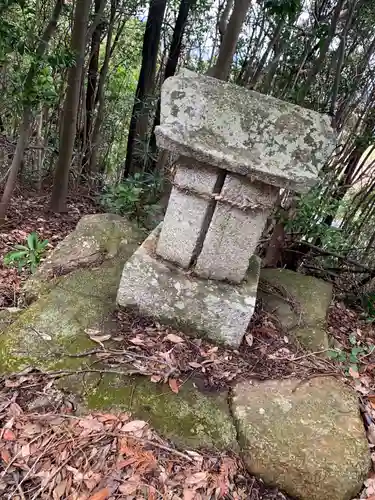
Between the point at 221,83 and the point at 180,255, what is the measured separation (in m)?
1.01

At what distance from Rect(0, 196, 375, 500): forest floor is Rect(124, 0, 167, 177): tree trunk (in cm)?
458

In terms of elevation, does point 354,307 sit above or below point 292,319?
below

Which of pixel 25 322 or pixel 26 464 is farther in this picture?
pixel 25 322

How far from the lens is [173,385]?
2111mm

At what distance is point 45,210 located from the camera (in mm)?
5082

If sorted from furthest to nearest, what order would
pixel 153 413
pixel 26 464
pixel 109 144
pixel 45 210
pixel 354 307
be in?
1. pixel 109 144
2. pixel 45 210
3. pixel 354 307
4. pixel 153 413
5. pixel 26 464

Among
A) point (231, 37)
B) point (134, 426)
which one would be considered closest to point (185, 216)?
point (134, 426)

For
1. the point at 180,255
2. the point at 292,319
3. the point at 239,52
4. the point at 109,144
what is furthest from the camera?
the point at 109,144

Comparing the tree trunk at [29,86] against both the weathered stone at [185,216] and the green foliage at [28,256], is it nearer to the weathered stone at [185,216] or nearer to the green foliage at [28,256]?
the green foliage at [28,256]

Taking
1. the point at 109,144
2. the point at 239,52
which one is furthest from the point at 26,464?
the point at 109,144

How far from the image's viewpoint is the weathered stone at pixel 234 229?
2260 millimetres

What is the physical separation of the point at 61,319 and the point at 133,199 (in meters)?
1.96

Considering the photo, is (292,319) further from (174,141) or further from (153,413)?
(174,141)

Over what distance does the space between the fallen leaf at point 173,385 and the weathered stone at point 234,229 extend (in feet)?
2.19
